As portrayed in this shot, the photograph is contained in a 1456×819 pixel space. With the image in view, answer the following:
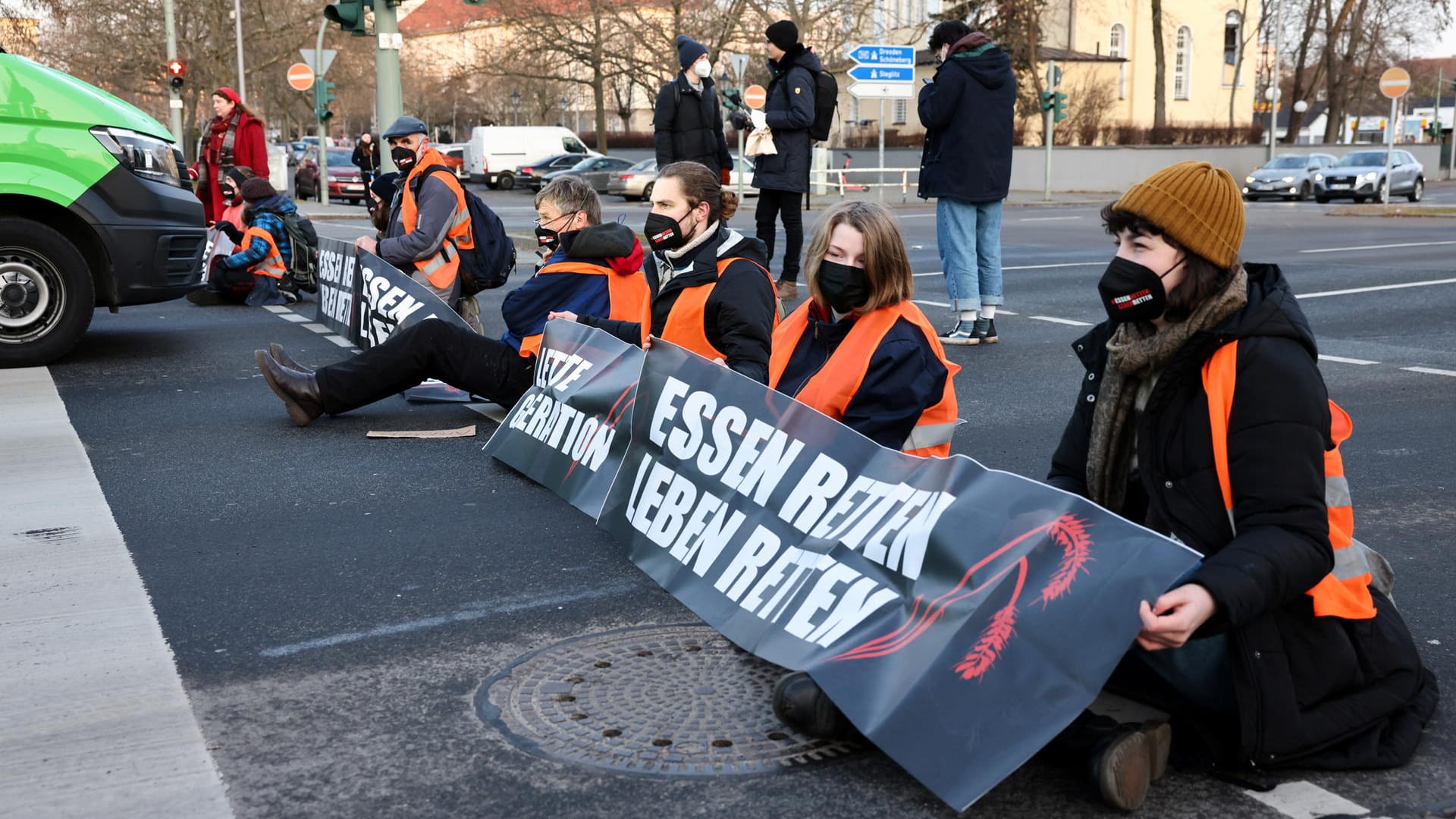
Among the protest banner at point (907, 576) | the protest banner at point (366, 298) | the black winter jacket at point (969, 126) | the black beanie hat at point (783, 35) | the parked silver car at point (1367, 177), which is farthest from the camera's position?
the parked silver car at point (1367, 177)

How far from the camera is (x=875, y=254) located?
4.27 meters

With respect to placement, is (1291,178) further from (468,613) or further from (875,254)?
(468,613)

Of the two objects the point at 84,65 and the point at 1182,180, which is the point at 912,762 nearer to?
the point at 1182,180

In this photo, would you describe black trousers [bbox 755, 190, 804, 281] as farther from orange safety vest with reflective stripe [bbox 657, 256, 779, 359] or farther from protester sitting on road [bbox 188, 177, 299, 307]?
orange safety vest with reflective stripe [bbox 657, 256, 779, 359]

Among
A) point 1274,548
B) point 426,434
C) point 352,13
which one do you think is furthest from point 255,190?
point 1274,548

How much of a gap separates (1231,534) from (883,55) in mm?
29510

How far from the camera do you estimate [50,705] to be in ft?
11.6

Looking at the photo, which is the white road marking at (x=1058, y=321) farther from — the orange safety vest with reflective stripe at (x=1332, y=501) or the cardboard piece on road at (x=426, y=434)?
the orange safety vest with reflective stripe at (x=1332, y=501)

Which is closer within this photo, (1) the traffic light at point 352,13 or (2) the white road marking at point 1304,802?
(2) the white road marking at point 1304,802

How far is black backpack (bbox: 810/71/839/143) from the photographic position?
40.8 feet

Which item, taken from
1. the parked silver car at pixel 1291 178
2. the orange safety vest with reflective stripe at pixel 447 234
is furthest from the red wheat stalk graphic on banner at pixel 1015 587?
the parked silver car at pixel 1291 178

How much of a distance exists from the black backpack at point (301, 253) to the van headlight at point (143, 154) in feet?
10.3

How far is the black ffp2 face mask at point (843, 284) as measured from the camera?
429 centimetres

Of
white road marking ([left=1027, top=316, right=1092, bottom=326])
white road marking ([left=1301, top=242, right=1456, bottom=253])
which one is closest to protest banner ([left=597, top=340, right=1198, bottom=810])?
white road marking ([left=1027, top=316, right=1092, bottom=326])
